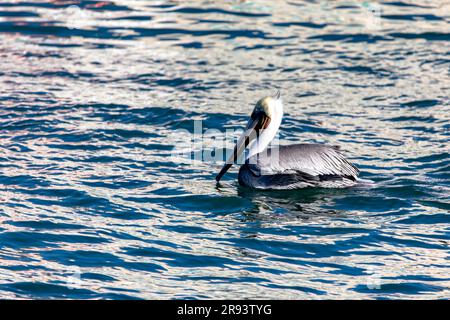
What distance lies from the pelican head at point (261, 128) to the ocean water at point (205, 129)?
0.33m

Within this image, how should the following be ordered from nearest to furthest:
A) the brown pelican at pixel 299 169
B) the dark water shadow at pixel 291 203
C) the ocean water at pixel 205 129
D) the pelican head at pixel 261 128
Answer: the ocean water at pixel 205 129, the dark water shadow at pixel 291 203, the brown pelican at pixel 299 169, the pelican head at pixel 261 128

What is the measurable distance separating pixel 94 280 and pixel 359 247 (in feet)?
6.38

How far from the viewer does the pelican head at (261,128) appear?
27.6ft

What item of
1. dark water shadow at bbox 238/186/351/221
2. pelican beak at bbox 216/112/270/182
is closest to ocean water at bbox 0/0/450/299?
dark water shadow at bbox 238/186/351/221

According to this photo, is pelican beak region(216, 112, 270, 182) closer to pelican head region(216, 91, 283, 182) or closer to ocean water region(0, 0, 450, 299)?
pelican head region(216, 91, 283, 182)

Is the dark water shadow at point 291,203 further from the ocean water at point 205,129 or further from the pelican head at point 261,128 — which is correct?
the pelican head at point 261,128

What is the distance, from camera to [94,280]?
6250mm

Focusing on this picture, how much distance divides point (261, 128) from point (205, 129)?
1696 millimetres

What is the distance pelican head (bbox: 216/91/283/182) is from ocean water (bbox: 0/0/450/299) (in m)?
0.33

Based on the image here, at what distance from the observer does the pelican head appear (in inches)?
331

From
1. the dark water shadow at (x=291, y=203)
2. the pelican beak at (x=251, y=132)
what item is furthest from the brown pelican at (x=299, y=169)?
the pelican beak at (x=251, y=132)
